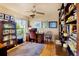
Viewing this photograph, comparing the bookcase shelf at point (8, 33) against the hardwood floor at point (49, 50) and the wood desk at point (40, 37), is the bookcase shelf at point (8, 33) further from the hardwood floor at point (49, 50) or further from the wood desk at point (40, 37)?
the hardwood floor at point (49, 50)

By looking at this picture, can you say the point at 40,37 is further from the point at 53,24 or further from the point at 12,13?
the point at 12,13

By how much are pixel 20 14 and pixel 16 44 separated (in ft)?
1.53

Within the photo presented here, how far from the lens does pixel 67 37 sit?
2.06m

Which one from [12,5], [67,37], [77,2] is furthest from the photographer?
[67,37]

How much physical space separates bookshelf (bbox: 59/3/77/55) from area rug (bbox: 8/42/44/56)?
1.34 ft

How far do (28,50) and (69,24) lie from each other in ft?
2.48

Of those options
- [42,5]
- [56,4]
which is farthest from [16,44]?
[56,4]

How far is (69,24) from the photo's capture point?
2.00m

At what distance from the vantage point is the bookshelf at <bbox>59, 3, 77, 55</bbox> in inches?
72.1

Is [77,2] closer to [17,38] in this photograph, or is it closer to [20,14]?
[20,14]

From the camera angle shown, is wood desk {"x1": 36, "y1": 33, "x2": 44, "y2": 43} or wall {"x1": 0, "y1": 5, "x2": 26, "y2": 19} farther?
wood desk {"x1": 36, "y1": 33, "x2": 44, "y2": 43}

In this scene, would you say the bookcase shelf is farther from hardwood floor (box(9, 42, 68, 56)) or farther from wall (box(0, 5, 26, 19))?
hardwood floor (box(9, 42, 68, 56))

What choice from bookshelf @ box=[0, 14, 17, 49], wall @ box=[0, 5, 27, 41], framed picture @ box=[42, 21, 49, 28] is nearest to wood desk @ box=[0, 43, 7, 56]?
bookshelf @ box=[0, 14, 17, 49]

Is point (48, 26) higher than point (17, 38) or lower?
higher
